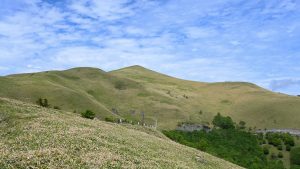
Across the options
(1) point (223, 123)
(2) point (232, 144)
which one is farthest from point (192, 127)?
(2) point (232, 144)

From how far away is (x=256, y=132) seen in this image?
6388 inches

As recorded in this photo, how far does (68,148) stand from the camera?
3478 cm

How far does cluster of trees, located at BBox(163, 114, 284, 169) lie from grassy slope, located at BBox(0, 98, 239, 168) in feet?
175

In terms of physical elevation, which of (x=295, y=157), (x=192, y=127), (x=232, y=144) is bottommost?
(x=295, y=157)

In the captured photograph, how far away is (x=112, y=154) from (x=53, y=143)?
4.96m

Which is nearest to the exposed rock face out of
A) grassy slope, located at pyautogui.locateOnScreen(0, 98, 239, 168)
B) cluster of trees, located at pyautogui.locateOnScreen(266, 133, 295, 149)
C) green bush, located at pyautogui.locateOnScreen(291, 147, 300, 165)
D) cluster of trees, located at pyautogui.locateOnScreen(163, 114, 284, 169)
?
cluster of trees, located at pyautogui.locateOnScreen(163, 114, 284, 169)

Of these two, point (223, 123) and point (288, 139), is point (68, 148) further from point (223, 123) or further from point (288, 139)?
point (223, 123)

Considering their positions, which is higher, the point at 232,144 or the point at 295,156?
the point at 232,144

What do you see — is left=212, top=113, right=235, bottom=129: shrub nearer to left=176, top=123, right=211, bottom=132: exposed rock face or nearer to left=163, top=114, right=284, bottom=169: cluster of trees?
left=163, top=114, right=284, bottom=169: cluster of trees

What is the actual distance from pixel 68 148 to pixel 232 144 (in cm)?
10586

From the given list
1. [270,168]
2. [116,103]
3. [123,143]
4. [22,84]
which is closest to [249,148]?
[270,168]

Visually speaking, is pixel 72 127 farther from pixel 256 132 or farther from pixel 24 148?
pixel 256 132

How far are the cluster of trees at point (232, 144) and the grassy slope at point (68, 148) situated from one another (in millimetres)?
53436

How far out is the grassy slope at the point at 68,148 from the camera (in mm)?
30484
